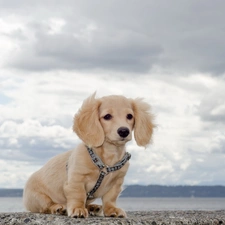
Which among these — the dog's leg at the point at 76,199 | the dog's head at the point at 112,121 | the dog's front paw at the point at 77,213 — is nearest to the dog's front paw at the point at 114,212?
the dog's leg at the point at 76,199

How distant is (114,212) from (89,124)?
1.35 m

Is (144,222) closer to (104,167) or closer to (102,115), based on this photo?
(104,167)

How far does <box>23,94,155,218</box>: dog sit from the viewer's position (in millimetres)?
7902

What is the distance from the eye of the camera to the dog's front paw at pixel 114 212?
8.10m

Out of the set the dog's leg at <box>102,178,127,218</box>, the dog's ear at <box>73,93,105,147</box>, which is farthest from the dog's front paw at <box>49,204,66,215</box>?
the dog's ear at <box>73,93,105,147</box>

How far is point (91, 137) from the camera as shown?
7.93 m

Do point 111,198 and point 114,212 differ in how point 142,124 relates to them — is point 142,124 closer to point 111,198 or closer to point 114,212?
point 111,198

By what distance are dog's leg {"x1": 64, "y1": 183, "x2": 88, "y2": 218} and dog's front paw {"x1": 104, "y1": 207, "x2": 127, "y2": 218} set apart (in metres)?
0.48

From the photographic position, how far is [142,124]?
834 centimetres

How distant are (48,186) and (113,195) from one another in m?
1.01

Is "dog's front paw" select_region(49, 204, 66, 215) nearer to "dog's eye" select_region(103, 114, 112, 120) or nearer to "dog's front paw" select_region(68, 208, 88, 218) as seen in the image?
"dog's front paw" select_region(68, 208, 88, 218)

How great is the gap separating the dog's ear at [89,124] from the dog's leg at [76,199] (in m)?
0.63

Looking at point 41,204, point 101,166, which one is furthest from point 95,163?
point 41,204

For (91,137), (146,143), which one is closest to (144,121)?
(146,143)
